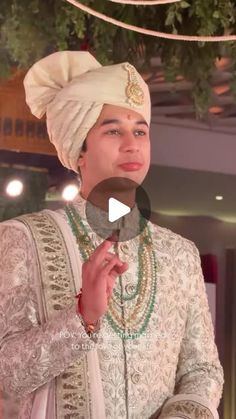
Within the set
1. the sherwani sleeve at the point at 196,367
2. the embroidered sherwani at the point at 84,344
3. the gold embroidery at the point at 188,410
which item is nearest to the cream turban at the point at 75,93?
the embroidered sherwani at the point at 84,344

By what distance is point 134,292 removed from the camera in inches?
58.4

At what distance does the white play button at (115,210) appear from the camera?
149cm

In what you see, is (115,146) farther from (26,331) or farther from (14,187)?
(14,187)

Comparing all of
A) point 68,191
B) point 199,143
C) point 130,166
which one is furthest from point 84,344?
point 199,143

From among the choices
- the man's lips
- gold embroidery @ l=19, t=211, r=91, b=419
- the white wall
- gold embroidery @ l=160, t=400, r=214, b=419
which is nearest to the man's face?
the man's lips

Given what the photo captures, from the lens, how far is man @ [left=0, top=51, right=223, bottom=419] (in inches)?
52.9

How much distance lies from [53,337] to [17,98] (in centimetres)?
92

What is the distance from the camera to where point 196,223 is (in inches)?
89.4

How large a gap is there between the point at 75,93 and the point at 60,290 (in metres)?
0.33

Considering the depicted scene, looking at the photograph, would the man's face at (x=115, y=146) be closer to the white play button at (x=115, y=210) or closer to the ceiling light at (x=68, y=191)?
the white play button at (x=115, y=210)

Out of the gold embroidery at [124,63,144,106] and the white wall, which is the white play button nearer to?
the gold embroidery at [124,63,144,106]

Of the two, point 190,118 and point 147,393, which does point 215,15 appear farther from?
point 147,393

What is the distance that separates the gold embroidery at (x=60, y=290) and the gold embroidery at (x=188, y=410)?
5.3 inches

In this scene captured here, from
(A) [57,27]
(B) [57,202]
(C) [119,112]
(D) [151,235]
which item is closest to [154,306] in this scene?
(D) [151,235]
